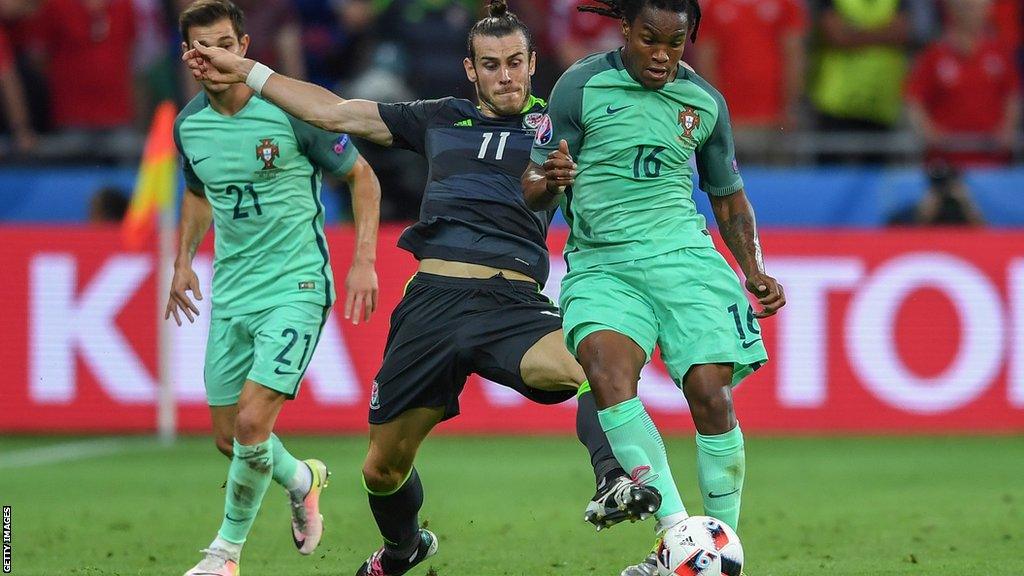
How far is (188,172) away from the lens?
26.3 ft

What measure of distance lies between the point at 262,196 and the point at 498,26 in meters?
1.53

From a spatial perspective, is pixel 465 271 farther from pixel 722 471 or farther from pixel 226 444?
pixel 226 444

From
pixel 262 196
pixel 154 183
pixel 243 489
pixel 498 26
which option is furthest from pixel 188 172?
pixel 154 183

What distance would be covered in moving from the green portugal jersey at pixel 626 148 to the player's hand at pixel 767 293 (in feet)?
0.91

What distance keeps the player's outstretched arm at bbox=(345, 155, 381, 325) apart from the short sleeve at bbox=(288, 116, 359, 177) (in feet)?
0.19

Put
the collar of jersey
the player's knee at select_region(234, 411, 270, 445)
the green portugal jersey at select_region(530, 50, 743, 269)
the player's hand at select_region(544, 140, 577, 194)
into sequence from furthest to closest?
the player's knee at select_region(234, 411, 270, 445) → the collar of jersey → the green portugal jersey at select_region(530, 50, 743, 269) → the player's hand at select_region(544, 140, 577, 194)

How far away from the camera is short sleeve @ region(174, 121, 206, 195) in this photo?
7.96 m

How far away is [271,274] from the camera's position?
7.73 metres

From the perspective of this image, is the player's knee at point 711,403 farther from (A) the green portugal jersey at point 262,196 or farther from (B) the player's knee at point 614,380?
(A) the green portugal jersey at point 262,196

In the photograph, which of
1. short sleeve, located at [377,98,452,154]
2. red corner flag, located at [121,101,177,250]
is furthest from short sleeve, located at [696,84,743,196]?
red corner flag, located at [121,101,177,250]

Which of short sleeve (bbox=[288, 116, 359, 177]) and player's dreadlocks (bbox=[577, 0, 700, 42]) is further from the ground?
player's dreadlocks (bbox=[577, 0, 700, 42])

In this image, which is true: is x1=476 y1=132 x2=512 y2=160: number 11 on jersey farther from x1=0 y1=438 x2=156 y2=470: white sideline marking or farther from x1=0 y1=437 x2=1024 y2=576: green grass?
x1=0 y1=438 x2=156 y2=470: white sideline marking

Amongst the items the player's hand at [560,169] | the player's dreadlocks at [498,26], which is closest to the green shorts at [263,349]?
the player's dreadlocks at [498,26]

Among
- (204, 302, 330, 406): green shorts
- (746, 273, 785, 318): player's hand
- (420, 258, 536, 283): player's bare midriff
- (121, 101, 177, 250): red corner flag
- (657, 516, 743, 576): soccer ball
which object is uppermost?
(746, 273, 785, 318): player's hand
